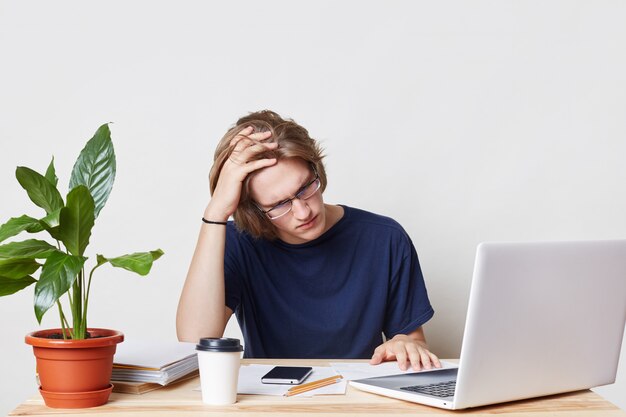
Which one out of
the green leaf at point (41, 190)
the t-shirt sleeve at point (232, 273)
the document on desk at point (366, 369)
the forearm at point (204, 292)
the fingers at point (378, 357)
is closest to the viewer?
the green leaf at point (41, 190)

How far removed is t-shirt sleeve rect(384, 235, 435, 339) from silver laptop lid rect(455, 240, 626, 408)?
2.54 feet

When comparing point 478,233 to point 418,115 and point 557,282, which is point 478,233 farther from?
point 557,282

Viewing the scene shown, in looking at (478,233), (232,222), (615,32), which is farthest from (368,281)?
(615,32)

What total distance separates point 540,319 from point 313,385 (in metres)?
0.44

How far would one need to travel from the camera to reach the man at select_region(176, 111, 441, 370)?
197cm

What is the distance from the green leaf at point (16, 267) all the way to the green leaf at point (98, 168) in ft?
0.53

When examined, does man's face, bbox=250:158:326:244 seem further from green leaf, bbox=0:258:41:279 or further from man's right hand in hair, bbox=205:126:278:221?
green leaf, bbox=0:258:41:279

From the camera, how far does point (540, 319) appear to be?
1.25 m

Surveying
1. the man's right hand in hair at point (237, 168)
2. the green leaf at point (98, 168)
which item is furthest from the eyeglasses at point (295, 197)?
the green leaf at point (98, 168)

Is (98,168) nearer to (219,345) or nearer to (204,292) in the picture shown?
(219,345)

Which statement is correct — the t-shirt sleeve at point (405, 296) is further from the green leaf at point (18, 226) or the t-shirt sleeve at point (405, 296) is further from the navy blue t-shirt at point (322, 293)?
the green leaf at point (18, 226)

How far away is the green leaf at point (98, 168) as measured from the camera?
1.32 meters

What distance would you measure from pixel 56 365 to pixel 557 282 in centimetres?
85

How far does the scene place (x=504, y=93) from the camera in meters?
2.69
